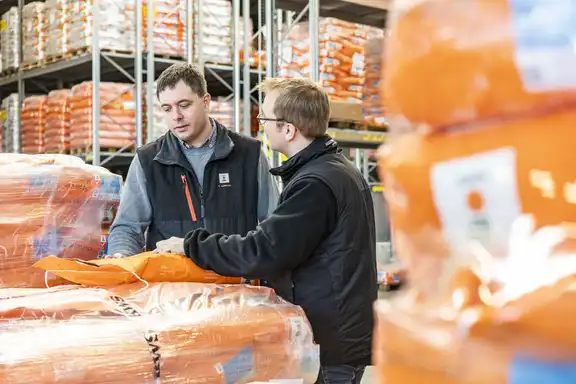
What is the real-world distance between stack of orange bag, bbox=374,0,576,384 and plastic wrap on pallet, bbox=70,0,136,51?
7240 millimetres

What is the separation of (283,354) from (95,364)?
1.91 ft

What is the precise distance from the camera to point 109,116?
8039mm

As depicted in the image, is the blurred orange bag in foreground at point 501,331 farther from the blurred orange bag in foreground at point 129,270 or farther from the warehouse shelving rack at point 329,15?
the warehouse shelving rack at point 329,15

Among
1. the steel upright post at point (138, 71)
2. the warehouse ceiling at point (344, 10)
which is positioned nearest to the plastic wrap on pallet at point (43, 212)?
the warehouse ceiling at point (344, 10)

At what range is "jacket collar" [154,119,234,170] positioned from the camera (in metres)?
3.39

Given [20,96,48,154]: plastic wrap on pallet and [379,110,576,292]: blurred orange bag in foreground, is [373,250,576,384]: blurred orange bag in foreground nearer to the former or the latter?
[379,110,576,292]: blurred orange bag in foreground

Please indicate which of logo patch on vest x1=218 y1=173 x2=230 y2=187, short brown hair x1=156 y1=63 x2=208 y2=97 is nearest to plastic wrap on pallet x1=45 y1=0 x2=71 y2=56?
short brown hair x1=156 y1=63 x2=208 y2=97

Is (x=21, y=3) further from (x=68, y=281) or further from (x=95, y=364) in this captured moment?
(x=95, y=364)

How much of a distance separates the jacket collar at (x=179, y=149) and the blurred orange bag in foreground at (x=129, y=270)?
33.6 inches

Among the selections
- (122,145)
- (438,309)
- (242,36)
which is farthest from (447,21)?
(242,36)

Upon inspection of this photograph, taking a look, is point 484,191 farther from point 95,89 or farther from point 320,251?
point 95,89

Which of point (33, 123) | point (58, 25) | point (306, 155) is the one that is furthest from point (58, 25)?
point (306, 155)

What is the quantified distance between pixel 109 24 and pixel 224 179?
16.7ft

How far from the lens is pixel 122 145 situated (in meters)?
8.07
